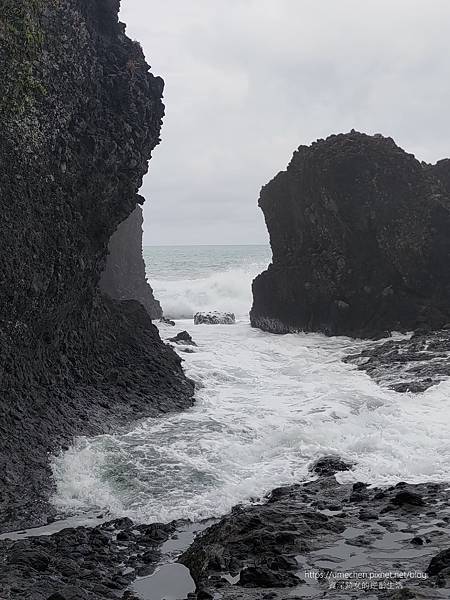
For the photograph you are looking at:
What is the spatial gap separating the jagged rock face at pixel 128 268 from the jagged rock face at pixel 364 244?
11.3 m

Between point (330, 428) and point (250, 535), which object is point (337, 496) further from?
point (330, 428)

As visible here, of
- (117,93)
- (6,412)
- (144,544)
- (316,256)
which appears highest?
(117,93)

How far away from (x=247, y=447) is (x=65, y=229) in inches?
274

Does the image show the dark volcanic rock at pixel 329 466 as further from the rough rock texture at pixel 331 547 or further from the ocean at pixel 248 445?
the rough rock texture at pixel 331 547

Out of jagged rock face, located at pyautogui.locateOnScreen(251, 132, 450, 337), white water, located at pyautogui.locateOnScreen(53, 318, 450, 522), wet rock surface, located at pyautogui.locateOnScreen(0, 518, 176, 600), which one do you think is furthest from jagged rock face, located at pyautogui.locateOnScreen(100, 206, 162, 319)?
wet rock surface, located at pyautogui.locateOnScreen(0, 518, 176, 600)

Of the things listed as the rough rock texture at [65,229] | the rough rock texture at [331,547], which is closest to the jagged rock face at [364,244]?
the rough rock texture at [65,229]

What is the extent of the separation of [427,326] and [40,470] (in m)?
22.7

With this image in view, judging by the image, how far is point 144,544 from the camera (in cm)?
973

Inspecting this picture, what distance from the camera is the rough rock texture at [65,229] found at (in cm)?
1372

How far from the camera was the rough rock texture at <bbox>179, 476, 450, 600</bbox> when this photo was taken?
7492mm

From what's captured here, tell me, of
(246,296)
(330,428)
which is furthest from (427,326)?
(246,296)

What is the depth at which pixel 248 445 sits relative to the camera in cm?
1440

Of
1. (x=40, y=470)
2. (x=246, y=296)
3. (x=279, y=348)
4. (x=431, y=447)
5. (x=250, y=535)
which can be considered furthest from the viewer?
(x=246, y=296)

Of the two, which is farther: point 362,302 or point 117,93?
point 362,302
